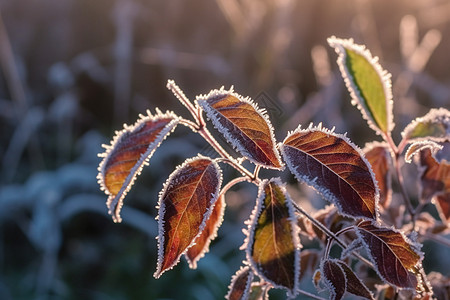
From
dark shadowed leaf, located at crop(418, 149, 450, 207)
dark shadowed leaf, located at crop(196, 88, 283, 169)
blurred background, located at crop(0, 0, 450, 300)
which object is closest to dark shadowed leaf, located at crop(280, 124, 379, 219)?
dark shadowed leaf, located at crop(196, 88, 283, 169)

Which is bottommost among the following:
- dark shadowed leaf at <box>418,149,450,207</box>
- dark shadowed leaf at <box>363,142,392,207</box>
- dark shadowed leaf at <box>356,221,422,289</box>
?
dark shadowed leaf at <box>356,221,422,289</box>

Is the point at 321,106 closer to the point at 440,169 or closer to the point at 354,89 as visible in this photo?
the point at 440,169

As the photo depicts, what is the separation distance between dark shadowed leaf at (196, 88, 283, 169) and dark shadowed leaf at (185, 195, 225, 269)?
147mm

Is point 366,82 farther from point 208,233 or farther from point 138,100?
point 138,100

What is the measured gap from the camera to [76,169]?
8.82ft

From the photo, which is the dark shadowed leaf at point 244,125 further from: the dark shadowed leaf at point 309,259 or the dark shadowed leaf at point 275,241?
the dark shadowed leaf at point 309,259

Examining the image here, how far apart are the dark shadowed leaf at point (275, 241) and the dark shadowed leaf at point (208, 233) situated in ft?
0.49

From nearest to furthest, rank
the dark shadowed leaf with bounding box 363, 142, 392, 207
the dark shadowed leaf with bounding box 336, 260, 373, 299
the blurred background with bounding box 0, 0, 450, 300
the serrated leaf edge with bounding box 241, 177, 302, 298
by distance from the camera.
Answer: the serrated leaf edge with bounding box 241, 177, 302, 298 < the dark shadowed leaf with bounding box 336, 260, 373, 299 < the dark shadowed leaf with bounding box 363, 142, 392, 207 < the blurred background with bounding box 0, 0, 450, 300

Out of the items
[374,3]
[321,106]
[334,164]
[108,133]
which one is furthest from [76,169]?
[374,3]

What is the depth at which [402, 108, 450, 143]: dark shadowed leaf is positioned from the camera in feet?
2.03

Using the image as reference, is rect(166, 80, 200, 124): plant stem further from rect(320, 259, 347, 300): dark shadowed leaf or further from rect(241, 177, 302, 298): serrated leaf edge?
rect(320, 259, 347, 300): dark shadowed leaf

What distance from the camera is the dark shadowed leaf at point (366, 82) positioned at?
0.62 meters

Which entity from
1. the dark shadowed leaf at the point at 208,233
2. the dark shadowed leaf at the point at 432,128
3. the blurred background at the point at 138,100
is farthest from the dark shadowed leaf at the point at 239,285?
the blurred background at the point at 138,100

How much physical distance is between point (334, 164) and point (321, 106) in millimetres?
2023
